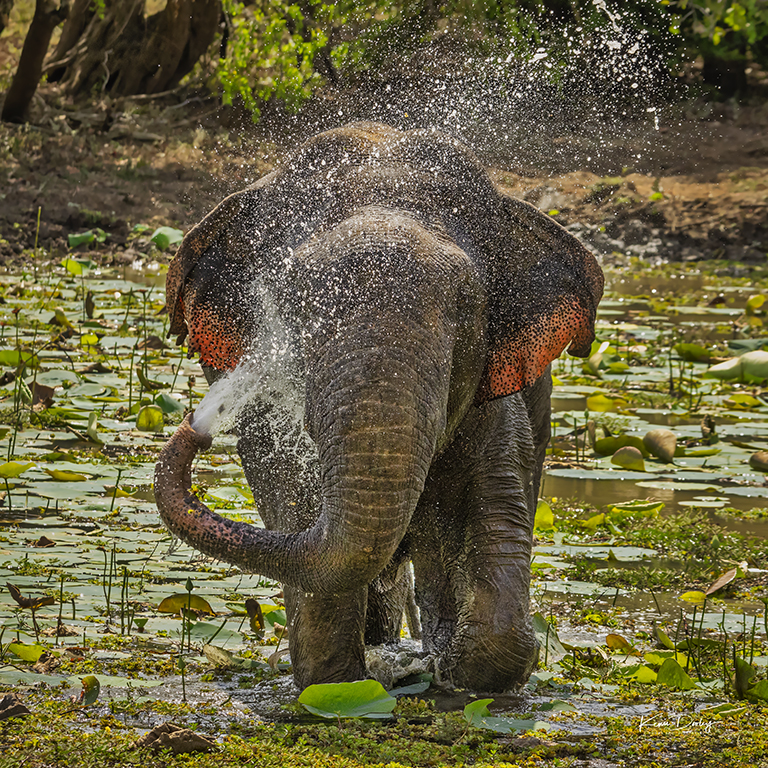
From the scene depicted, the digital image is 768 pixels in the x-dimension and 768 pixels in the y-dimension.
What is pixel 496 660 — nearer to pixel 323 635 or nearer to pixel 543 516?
pixel 323 635

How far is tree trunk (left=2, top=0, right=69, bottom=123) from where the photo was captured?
14.9 metres

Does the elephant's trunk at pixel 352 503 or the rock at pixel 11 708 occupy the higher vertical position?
the elephant's trunk at pixel 352 503

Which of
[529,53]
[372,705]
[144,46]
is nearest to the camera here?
[372,705]

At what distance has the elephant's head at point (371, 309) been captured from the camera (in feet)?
11.1

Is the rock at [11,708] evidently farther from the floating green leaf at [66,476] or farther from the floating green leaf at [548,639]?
the floating green leaf at [66,476]

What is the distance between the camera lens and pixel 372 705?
3.67m

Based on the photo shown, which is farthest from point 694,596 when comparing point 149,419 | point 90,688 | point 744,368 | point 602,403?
point 744,368

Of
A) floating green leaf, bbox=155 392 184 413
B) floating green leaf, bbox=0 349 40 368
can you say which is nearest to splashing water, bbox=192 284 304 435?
floating green leaf, bbox=155 392 184 413

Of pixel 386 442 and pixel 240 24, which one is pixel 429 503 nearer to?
pixel 386 442

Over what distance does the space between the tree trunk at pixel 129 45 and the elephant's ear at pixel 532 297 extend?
16040mm

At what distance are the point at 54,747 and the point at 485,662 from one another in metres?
1.45

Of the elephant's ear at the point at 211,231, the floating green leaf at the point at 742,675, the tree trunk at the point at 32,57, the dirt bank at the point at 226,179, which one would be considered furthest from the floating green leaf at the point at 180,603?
the tree trunk at the point at 32,57

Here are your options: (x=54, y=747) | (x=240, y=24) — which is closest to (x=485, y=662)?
(x=54, y=747)

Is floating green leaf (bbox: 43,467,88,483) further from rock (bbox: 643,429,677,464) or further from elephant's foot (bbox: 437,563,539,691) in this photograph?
rock (bbox: 643,429,677,464)
